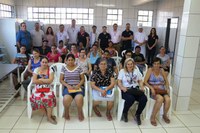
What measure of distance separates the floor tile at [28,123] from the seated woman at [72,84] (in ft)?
1.39

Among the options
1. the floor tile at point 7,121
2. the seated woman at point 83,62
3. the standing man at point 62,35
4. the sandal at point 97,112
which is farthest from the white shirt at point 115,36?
the floor tile at point 7,121

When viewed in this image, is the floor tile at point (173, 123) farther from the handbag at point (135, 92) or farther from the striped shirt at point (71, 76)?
the striped shirt at point (71, 76)

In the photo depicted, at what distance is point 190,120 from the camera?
3090 mm

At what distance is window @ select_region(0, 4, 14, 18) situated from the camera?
5.76 metres

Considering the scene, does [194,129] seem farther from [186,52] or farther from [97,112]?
[97,112]

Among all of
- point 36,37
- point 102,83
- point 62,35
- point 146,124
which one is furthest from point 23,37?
point 146,124

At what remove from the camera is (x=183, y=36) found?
10.5 feet

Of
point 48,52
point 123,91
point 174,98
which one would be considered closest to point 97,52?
point 48,52

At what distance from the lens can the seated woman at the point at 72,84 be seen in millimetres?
2918

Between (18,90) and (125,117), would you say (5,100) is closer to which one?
(18,90)

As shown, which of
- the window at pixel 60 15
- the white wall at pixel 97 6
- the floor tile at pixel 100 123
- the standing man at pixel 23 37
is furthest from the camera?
the window at pixel 60 15

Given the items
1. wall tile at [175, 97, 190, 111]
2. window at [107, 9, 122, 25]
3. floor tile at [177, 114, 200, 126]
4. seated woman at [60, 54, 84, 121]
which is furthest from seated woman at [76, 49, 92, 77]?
window at [107, 9, 122, 25]

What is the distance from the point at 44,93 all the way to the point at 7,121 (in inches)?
26.7

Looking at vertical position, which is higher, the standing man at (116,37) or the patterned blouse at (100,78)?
the standing man at (116,37)
